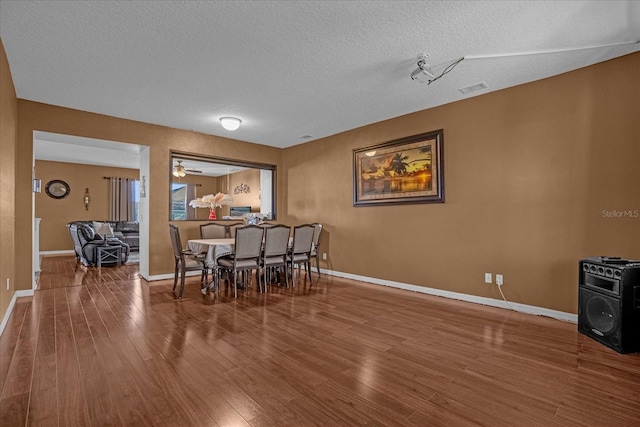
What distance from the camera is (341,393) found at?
1.93 m

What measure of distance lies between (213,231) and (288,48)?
3.87 metres

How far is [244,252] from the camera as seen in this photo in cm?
435

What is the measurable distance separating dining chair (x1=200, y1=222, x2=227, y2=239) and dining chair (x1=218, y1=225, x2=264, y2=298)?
1397 millimetres

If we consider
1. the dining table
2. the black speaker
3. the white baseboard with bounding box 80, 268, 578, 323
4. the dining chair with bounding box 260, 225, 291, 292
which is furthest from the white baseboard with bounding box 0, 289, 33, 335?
the black speaker

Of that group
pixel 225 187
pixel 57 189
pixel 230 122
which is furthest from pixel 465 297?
pixel 57 189

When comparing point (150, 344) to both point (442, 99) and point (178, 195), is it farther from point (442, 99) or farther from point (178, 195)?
point (178, 195)

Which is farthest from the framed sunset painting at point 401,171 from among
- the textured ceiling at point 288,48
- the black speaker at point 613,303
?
the black speaker at point 613,303

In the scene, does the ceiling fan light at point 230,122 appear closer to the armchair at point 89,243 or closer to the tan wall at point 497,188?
the tan wall at point 497,188

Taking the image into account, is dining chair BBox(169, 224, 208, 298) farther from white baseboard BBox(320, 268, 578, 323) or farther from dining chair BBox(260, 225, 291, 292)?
white baseboard BBox(320, 268, 578, 323)

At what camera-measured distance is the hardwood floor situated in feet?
5.68

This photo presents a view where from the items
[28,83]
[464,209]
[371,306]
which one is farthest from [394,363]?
[28,83]

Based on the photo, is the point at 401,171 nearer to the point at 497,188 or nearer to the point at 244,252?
the point at 497,188

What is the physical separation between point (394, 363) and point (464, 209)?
2630 mm

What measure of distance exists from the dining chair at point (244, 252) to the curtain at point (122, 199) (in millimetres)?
7233
